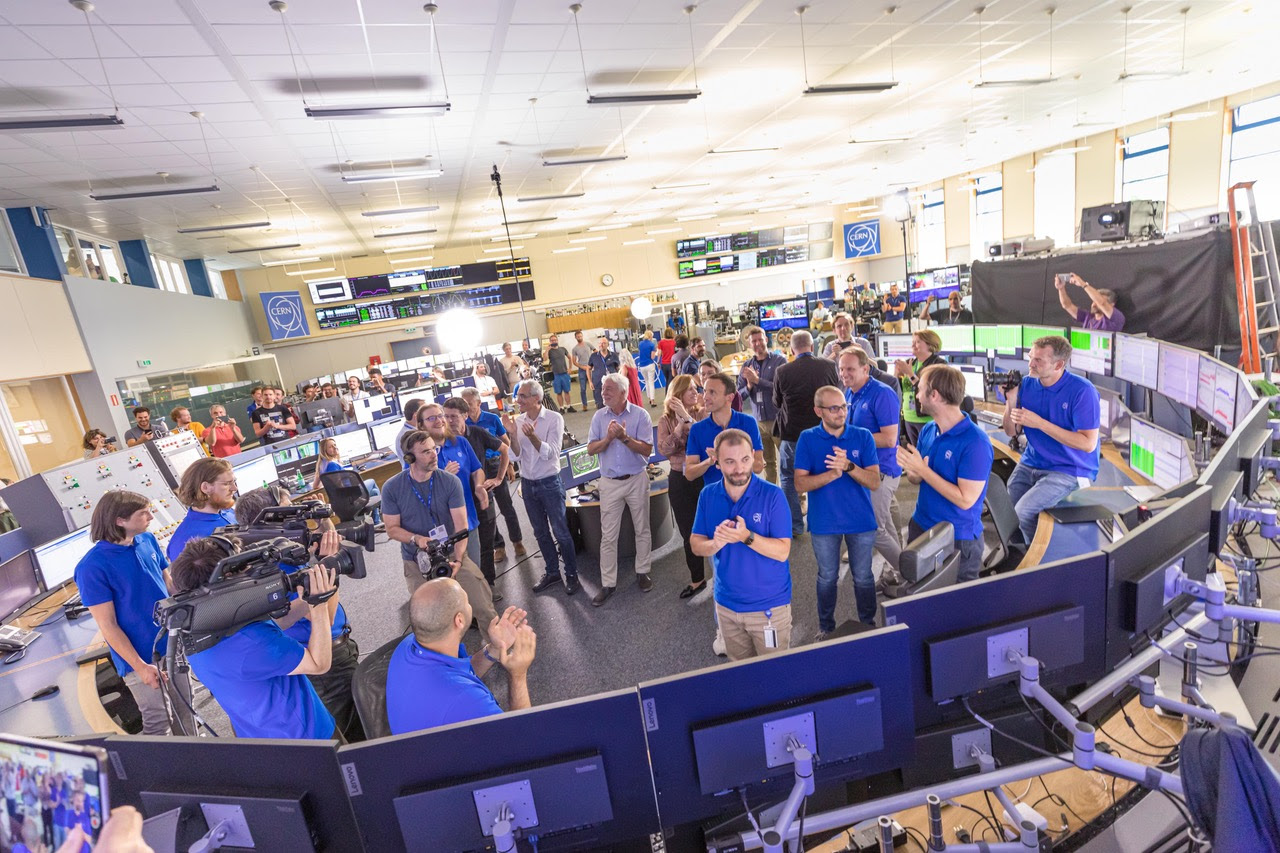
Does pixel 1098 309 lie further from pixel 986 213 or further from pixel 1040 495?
pixel 986 213

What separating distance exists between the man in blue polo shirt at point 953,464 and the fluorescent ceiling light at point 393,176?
6.18 metres

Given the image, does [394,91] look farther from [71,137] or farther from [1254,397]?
[1254,397]

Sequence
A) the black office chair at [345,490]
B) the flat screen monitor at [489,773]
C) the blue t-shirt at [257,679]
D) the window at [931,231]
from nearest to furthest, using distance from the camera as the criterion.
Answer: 1. the flat screen monitor at [489,773]
2. the blue t-shirt at [257,679]
3. the black office chair at [345,490]
4. the window at [931,231]

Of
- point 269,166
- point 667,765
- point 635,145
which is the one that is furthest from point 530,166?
point 667,765

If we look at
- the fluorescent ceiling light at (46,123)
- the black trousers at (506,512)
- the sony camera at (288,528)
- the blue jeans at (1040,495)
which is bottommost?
the black trousers at (506,512)

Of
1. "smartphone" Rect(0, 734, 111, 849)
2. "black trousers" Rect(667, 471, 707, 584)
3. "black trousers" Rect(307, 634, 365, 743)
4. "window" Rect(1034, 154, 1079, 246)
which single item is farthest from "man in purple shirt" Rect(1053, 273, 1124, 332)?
"window" Rect(1034, 154, 1079, 246)

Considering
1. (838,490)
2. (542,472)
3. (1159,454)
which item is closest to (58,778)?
(838,490)

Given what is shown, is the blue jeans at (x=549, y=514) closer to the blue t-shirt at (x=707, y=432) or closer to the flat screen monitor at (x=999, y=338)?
the blue t-shirt at (x=707, y=432)

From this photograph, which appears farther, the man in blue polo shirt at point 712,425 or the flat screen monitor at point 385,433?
the flat screen monitor at point 385,433

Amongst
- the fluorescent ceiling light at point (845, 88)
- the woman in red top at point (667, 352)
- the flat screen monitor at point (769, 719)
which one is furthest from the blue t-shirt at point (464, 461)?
the woman in red top at point (667, 352)

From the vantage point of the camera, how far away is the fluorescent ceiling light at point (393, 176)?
641 centimetres

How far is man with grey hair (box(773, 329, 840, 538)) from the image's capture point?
168 inches

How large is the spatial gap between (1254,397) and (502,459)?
4.35 m

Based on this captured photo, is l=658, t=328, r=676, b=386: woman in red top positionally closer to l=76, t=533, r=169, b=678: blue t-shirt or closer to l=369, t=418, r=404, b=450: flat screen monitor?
l=369, t=418, r=404, b=450: flat screen monitor
